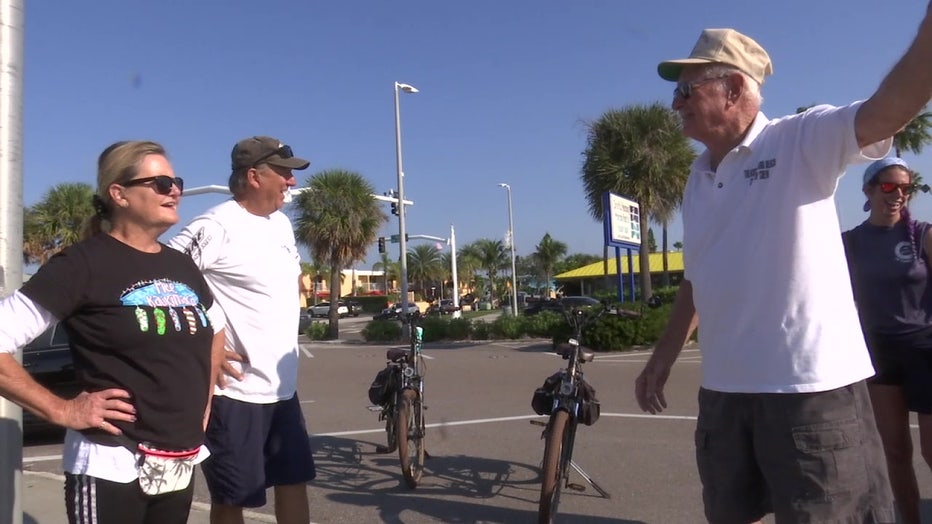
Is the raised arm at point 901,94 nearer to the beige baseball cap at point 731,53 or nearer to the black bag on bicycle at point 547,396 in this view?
the beige baseball cap at point 731,53

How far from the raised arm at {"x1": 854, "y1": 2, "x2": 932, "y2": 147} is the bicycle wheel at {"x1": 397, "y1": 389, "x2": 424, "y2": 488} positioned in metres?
4.30

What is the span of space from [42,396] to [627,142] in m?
22.8

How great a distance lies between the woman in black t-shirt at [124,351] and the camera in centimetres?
229

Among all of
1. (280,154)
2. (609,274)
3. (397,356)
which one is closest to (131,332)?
(280,154)

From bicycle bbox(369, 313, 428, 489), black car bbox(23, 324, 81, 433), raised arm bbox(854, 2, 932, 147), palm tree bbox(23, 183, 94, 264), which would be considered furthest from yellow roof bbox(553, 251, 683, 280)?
raised arm bbox(854, 2, 932, 147)

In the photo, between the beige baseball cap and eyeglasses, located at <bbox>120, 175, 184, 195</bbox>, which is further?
eyeglasses, located at <bbox>120, 175, 184, 195</bbox>

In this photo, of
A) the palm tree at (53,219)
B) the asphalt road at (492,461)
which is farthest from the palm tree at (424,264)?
the asphalt road at (492,461)

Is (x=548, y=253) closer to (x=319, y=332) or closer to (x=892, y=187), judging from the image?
(x=319, y=332)

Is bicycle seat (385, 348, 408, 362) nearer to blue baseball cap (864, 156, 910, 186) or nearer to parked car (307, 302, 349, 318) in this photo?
blue baseball cap (864, 156, 910, 186)

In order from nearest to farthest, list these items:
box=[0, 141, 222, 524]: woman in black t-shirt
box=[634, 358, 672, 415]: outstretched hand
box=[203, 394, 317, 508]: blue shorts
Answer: box=[0, 141, 222, 524]: woman in black t-shirt → box=[634, 358, 672, 415]: outstretched hand → box=[203, 394, 317, 508]: blue shorts

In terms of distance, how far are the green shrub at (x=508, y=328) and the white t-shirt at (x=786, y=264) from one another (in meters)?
20.8

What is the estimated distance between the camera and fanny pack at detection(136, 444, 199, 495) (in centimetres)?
242

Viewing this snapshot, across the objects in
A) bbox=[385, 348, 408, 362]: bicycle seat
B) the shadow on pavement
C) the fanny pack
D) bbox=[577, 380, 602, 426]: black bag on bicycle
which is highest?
bbox=[385, 348, 408, 362]: bicycle seat

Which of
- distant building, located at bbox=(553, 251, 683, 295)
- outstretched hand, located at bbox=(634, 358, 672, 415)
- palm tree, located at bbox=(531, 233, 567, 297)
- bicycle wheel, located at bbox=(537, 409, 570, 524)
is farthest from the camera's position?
palm tree, located at bbox=(531, 233, 567, 297)
